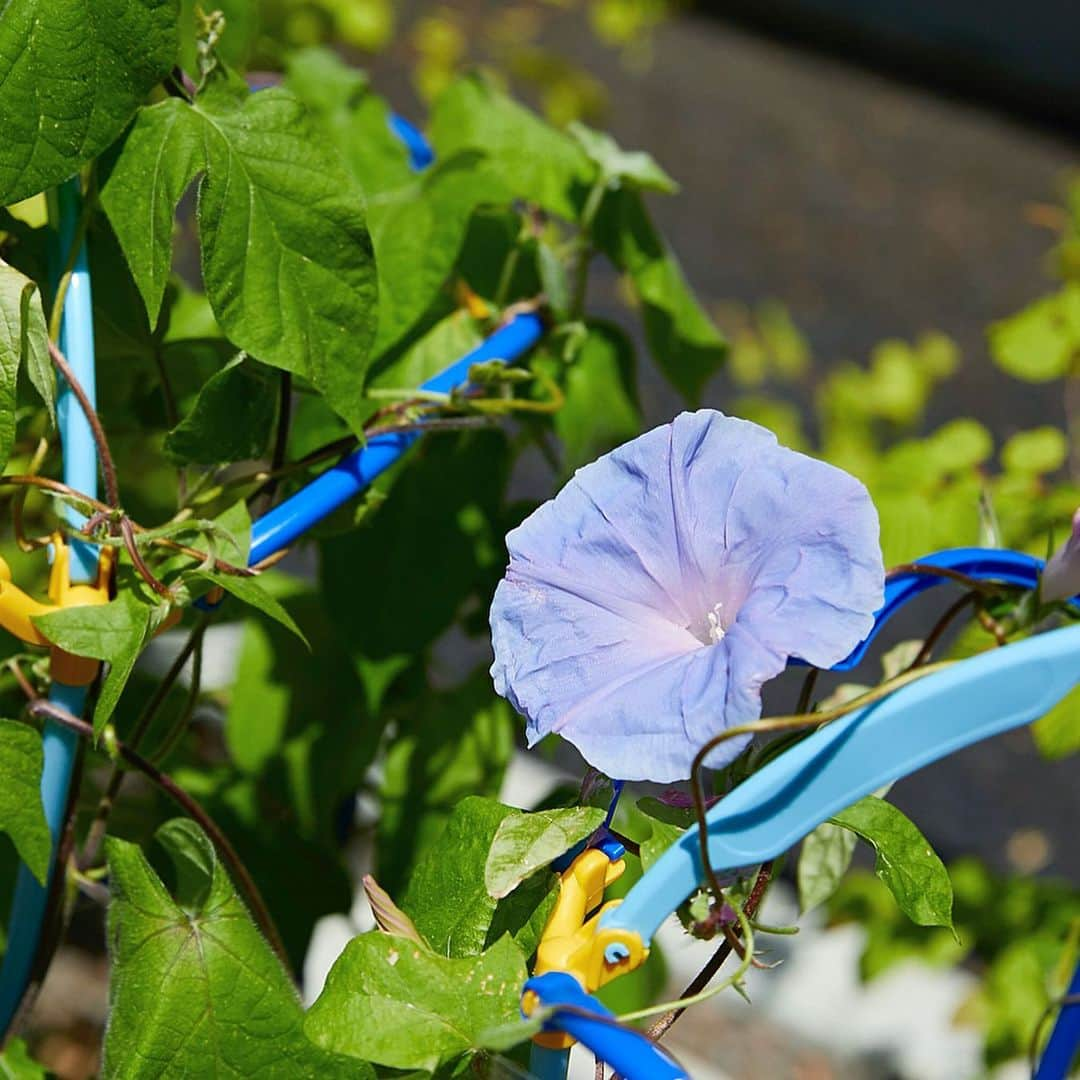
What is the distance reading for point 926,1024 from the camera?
1.66 m

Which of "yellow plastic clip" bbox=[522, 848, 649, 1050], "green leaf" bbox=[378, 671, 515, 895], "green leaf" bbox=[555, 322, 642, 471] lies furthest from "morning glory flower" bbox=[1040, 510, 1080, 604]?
"green leaf" bbox=[378, 671, 515, 895]

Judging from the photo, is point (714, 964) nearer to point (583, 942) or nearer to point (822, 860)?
point (583, 942)

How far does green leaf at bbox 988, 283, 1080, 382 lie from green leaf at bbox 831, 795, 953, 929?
729 mm

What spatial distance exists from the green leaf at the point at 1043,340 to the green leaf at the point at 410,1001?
88 cm

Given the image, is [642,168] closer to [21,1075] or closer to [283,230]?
[283,230]

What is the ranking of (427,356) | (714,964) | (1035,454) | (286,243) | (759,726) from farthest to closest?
(1035,454) < (427,356) < (286,243) < (714,964) < (759,726)

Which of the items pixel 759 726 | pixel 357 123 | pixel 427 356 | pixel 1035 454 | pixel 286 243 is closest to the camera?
pixel 759 726

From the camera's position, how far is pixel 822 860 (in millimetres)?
757

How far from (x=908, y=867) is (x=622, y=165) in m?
0.53

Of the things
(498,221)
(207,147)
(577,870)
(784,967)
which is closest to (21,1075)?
(577,870)

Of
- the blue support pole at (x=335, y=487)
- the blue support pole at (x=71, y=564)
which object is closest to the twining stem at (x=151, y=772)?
the blue support pole at (x=71, y=564)

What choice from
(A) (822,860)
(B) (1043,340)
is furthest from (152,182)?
(B) (1043,340)

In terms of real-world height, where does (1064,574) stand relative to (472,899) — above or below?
→ above

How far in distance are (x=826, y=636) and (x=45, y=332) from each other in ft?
1.19
